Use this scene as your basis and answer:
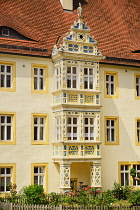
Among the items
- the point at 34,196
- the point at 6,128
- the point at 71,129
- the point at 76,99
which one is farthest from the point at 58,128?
the point at 34,196

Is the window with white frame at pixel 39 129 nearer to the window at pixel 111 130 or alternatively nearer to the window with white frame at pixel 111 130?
the window at pixel 111 130

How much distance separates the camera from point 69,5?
129 feet

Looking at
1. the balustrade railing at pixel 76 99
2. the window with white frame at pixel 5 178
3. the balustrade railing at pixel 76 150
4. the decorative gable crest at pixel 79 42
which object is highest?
the decorative gable crest at pixel 79 42

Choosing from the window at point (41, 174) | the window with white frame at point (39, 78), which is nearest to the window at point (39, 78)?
the window with white frame at point (39, 78)

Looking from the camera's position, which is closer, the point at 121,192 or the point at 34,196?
the point at 34,196

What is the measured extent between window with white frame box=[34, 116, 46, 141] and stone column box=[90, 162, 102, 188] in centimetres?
373

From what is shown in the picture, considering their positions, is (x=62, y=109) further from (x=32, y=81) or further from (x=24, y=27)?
(x=24, y=27)

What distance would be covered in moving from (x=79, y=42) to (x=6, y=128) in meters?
7.19

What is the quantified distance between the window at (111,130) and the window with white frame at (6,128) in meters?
6.86

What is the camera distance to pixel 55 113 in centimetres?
3362

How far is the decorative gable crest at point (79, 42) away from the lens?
110ft

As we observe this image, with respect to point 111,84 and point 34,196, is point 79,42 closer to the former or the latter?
point 111,84

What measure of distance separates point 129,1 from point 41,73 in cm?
1298

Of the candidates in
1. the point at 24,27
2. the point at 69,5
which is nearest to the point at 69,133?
the point at 24,27
